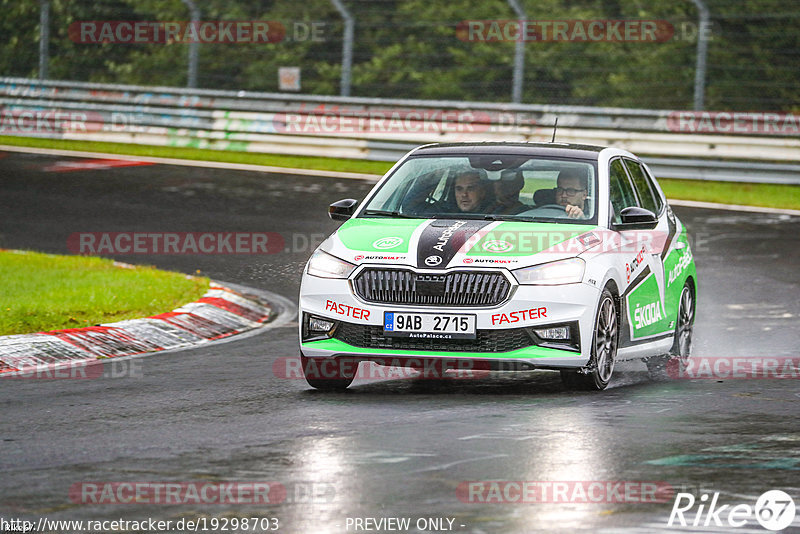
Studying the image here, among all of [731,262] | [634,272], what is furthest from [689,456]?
[731,262]

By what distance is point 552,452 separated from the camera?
23.0ft

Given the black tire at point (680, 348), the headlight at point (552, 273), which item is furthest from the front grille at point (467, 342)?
the black tire at point (680, 348)

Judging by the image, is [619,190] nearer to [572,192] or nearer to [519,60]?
[572,192]

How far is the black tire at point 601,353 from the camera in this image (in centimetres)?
Answer: 885

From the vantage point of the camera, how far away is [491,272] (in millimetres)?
8633

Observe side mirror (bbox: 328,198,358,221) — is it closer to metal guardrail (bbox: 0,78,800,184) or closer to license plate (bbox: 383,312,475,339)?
license plate (bbox: 383,312,475,339)

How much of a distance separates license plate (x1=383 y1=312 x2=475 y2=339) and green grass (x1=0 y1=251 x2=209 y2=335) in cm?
328

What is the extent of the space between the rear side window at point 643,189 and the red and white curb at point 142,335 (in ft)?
10.9

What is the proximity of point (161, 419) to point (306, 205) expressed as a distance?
1190 centimetres

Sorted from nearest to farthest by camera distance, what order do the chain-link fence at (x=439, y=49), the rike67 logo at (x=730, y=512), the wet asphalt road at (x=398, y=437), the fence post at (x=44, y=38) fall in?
the rike67 logo at (x=730, y=512) < the wet asphalt road at (x=398, y=437) < the chain-link fence at (x=439, y=49) < the fence post at (x=44, y=38)

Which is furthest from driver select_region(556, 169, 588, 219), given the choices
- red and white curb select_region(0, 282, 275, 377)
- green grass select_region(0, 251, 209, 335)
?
green grass select_region(0, 251, 209, 335)

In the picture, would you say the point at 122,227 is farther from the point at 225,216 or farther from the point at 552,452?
the point at 552,452

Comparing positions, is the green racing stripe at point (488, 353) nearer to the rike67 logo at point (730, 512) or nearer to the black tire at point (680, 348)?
the black tire at point (680, 348)

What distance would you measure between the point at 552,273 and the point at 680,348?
95.1 inches
